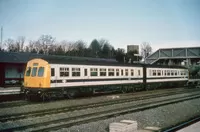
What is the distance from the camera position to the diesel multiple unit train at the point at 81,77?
1914cm

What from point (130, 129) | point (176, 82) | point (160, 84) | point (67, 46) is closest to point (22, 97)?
point (130, 129)

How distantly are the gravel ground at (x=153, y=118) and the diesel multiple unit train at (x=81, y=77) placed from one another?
6.90 meters

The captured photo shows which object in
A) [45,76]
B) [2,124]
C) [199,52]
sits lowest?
[2,124]

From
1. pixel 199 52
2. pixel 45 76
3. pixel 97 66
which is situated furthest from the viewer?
pixel 199 52

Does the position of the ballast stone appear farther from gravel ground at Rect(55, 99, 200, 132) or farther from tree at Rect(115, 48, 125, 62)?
tree at Rect(115, 48, 125, 62)

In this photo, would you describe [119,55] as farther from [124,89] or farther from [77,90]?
[77,90]

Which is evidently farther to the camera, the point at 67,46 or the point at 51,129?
the point at 67,46

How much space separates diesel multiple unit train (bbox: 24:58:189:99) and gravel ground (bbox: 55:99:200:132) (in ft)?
22.6

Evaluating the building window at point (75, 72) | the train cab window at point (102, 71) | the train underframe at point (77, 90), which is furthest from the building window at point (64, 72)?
the train cab window at point (102, 71)

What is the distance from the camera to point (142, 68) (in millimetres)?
29766

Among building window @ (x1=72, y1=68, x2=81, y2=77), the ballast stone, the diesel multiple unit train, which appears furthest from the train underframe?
the ballast stone

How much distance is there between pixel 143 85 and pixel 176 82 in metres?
8.50

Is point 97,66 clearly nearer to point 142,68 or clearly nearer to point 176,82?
point 142,68

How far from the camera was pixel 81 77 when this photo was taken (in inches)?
846
